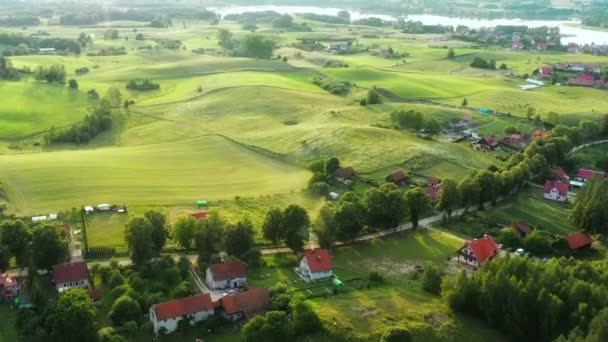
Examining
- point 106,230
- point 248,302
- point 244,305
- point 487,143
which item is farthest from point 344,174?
point 244,305

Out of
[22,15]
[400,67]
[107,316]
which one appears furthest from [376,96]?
[22,15]

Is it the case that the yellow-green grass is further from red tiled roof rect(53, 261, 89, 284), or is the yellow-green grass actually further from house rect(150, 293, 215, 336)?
house rect(150, 293, 215, 336)

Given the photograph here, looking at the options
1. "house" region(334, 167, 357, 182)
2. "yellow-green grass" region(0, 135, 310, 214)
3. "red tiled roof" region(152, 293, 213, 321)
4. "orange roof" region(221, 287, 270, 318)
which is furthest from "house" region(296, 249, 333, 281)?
"house" region(334, 167, 357, 182)

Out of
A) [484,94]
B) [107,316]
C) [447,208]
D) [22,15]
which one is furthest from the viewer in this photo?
[22,15]

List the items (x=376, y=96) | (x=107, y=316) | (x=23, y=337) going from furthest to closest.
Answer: (x=376, y=96), (x=107, y=316), (x=23, y=337)

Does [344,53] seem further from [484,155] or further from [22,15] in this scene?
[22,15]

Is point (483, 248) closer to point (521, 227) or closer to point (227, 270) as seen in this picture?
point (521, 227)

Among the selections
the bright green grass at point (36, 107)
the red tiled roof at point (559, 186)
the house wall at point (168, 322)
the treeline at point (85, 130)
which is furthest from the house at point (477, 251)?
the bright green grass at point (36, 107)
